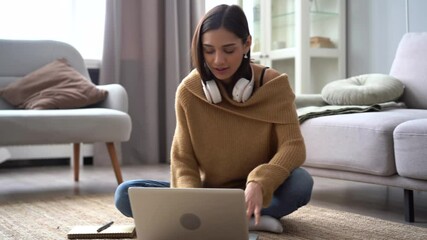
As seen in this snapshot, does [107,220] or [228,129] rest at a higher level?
[228,129]

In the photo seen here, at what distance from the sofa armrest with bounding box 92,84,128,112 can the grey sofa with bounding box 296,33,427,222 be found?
2.76 ft

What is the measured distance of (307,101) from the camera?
7.95ft

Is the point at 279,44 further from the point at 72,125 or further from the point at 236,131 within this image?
the point at 236,131

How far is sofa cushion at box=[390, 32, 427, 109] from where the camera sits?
2.38 m

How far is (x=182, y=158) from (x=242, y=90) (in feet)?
0.78

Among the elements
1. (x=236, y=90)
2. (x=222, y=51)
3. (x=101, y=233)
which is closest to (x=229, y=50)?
(x=222, y=51)

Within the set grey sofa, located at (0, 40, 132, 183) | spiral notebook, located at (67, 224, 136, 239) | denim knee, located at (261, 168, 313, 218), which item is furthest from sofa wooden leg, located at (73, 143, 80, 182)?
denim knee, located at (261, 168, 313, 218)

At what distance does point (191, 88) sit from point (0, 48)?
5.39 feet

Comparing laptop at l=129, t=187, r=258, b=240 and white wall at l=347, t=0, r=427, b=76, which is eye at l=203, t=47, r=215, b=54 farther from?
white wall at l=347, t=0, r=427, b=76

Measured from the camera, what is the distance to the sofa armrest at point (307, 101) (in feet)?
7.87

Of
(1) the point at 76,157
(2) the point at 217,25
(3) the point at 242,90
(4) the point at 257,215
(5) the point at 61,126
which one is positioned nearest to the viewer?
(4) the point at 257,215

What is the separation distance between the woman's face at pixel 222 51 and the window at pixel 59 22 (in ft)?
7.47

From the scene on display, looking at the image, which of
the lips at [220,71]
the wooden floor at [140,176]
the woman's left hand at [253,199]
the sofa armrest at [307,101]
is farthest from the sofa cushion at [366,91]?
the woman's left hand at [253,199]

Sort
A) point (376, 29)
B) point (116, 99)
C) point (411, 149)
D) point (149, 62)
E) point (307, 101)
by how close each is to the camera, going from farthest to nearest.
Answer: point (149, 62) < point (376, 29) < point (116, 99) < point (307, 101) < point (411, 149)
